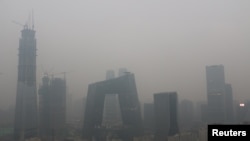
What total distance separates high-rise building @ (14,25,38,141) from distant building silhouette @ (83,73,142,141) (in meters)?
2.08

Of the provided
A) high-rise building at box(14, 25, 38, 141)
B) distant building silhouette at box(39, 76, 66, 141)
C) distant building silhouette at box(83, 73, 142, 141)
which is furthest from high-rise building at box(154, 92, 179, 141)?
high-rise building at box(14, 25, 38, 141)

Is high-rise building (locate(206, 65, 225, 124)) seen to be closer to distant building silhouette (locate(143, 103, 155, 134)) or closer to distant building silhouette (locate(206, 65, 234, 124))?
distant building silhouette (locate(206, 65, 234, 124))

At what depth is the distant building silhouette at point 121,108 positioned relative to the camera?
10.9 m

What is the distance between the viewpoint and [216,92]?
31.7 feet

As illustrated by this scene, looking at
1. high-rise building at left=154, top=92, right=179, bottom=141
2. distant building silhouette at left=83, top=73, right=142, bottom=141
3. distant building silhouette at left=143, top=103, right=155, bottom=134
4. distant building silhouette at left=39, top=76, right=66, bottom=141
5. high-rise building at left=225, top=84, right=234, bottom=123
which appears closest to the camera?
high-rise building at left=225, top=84, right=234, bottom=123

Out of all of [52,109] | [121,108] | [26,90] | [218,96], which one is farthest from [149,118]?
[26,90]

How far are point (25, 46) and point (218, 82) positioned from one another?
345 inches

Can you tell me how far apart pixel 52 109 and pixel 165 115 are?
435cm

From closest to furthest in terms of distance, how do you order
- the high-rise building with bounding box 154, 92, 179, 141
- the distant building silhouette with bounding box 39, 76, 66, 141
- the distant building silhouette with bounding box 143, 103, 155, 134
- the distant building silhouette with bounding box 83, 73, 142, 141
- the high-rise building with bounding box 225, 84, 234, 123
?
the high-rise building with bounding box 225, 84, 234, 123
the high-rise building with bounding box 154, 92, 179, 141
the distant building silhouette with bounding box 143, 103, 155, 134
the distant building silhouette with bounding box 39, 76, 66, 141
the distant building silhouette with bounding box 83, 73, 142, 141

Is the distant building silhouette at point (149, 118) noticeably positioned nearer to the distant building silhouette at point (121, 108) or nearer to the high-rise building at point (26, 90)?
the distant building silhouette at point (121, 108)

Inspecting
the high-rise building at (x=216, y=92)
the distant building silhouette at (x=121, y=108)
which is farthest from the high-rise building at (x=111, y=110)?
the high-rise building at (x=216, y=92)

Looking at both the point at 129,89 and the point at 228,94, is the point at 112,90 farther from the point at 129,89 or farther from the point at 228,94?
the point at 228,94

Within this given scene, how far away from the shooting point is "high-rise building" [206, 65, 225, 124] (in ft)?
30.1

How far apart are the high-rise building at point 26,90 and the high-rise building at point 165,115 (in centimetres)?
439
